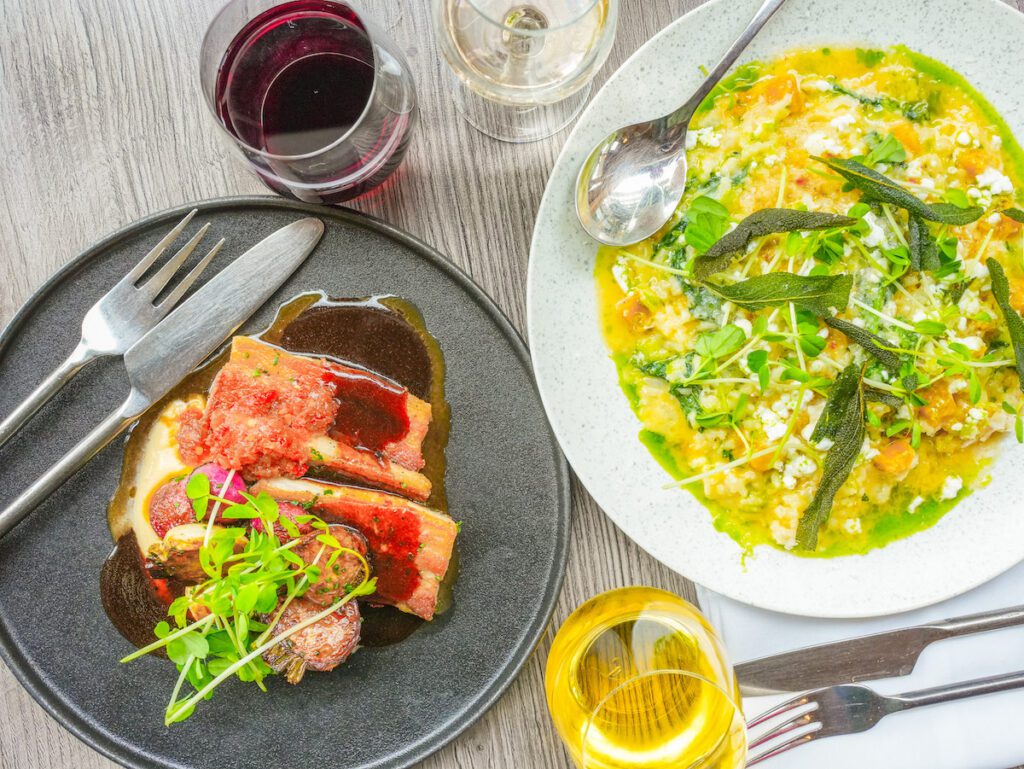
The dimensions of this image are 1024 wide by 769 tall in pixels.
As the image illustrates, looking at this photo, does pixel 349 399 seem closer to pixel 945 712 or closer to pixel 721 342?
pixel 721 342

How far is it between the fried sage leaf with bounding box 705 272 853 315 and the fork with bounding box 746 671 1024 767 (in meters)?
1.02

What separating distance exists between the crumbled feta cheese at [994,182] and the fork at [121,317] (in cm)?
195

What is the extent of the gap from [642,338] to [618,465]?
336 mm

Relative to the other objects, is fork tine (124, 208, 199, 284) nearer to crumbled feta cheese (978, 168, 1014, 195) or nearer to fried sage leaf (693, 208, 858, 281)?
fried sage leaf (693, 208, 858, 281)

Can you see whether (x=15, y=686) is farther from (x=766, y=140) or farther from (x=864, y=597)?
(x=766, y=140)

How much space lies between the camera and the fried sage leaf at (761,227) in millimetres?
1822

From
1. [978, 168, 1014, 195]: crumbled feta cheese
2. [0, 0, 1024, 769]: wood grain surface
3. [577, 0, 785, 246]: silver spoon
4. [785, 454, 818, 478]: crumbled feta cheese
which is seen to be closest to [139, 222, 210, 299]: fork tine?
[0, 0, 1024, 769]: wood grain surface

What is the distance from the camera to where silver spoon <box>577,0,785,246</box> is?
6.12 ft

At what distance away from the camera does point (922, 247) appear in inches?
74.9

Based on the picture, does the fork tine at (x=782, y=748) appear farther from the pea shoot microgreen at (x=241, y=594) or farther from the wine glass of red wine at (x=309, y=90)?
the wine glass of red wine at (x=309, y=90)

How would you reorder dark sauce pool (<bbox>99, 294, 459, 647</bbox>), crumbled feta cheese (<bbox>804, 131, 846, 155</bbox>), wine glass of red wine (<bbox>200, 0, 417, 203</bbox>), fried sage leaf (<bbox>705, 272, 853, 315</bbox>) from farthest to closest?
1. dark sauce pool (<bbox>99, 294, 459, 647</bbox>)
2. crumbled feta cheese (<bbox>804, 131, 846, 155</bbox>)
3. fried sage leaf (<bbox>705, 272, 853, 315</bbox>)
4. wine glass of red wine (<bbox>200, 0, 417, 203</bbox>)

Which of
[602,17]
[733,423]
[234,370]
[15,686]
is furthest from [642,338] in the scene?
[15,686]

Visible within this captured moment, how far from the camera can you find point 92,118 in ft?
6.84

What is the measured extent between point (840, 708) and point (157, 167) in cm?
234
